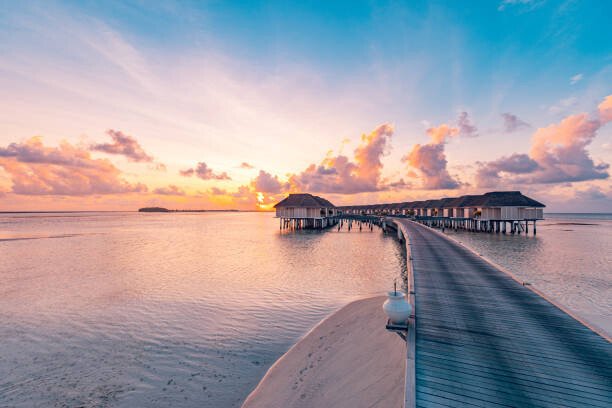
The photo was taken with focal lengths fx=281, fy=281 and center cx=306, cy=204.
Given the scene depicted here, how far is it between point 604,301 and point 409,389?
16.3 metres

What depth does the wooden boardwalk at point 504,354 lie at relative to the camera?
4.80 metres

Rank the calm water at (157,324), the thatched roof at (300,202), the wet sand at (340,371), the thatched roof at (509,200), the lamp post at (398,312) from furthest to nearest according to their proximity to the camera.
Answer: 1. the thatched roof at (300,202)
2. the thatched roof at (509,200)
3. the calm water at (157,324)
4. the lamp post at (398,312)
5. the wet sand at (340,371)

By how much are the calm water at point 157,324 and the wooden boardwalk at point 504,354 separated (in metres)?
4.86

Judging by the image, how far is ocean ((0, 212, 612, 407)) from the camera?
25.3ft

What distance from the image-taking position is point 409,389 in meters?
4.78

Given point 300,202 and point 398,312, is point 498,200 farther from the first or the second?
point 398,312

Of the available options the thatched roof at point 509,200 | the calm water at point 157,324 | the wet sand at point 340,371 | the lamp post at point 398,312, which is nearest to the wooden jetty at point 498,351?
the lamp post at point 398,312

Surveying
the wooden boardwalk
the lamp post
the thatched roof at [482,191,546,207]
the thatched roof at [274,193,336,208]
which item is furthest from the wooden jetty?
the thatched roof at [482,191,546,207]

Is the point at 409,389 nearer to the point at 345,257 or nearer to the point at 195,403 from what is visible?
the point at 195,403

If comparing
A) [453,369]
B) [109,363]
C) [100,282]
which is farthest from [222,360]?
[100,282]

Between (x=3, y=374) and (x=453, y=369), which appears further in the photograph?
(x=3, y=374)

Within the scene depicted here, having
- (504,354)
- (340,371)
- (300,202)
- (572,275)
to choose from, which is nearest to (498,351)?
(504,354)

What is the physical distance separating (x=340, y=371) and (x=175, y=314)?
28.2 feet

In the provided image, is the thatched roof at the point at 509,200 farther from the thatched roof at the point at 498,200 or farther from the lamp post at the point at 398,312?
the lamp post at the point at 398,312
